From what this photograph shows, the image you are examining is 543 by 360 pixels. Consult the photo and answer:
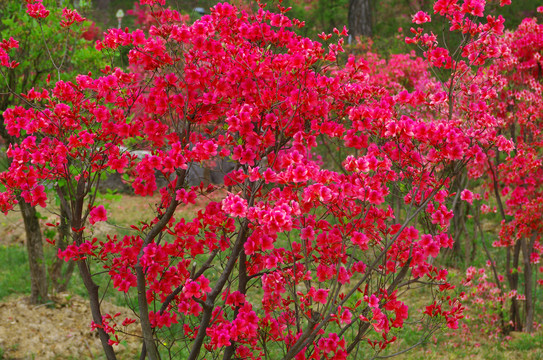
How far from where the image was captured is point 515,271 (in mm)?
6410

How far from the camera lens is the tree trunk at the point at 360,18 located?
1703 centimetres

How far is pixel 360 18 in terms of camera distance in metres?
17.1

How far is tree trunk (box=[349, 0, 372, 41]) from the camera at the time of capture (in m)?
17.0

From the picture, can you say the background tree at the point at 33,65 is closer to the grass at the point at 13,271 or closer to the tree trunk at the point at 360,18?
the grass at the point at 13,271

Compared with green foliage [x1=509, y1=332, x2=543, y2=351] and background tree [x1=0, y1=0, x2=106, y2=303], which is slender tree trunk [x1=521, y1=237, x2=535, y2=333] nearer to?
green foliage [x1=509, y1=332, x2=543, y2=351]

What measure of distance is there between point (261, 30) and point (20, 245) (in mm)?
8021

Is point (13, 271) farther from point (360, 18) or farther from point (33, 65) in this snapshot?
point (360, 18)

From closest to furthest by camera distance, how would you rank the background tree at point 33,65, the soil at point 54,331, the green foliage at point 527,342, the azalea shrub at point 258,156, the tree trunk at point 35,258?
the azalea shrub at point 258,156 < the soil at point 54,331 < the background tree at point 33,65 < the green foliage at point 527,342 < the tree trunk at point 35,258

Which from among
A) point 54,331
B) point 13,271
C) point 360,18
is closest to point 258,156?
point 54,331

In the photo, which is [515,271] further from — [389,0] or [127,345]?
[389,0]

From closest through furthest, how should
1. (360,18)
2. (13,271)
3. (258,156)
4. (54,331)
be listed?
(258,156) < (54,331) < (13,271) < (360,18)

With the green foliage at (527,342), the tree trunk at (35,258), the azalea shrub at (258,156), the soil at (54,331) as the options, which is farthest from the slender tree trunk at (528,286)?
the tree trunk at (35,258)

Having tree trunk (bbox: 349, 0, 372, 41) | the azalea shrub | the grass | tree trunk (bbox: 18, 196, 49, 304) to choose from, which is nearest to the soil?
tree trunk (bbox: 18, 196, 49, 304)

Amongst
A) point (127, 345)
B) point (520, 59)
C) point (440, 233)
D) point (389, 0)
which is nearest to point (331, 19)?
point (389, 0)
